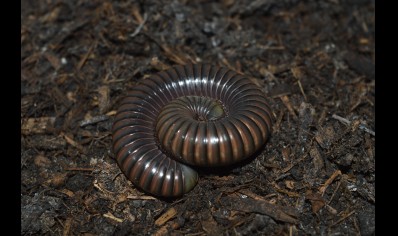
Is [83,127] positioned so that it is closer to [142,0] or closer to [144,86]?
[144,86]

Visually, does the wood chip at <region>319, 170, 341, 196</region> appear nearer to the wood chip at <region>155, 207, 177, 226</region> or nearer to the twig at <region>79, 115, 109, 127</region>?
the wood chip at <region>155, 207, 177, 226</region>

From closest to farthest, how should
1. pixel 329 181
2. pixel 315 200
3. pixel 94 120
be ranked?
pixel 315 200
pixel 329 181
pixel 94 120

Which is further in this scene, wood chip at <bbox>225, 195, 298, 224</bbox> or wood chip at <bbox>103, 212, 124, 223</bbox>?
wood chip at <bbox>103, 212, 124, 223</bbox>

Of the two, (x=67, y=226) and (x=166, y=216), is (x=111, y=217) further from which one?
(x=166, y=216)

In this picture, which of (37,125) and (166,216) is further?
(37,125)

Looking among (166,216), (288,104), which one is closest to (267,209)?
(166,216)

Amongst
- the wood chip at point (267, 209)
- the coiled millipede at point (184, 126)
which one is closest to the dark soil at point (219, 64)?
the wood chip at point (267, 209)

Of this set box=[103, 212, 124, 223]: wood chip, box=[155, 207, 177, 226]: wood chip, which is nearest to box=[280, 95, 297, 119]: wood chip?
box=[155, 207, 177, 226]: wood chip

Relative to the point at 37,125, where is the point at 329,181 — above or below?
below
